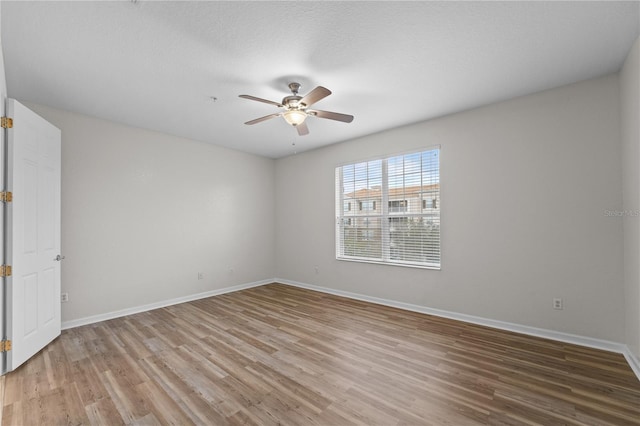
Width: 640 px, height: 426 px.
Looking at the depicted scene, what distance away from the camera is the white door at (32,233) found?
2486 mm

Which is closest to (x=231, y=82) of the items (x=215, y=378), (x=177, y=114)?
(x=177, y=114)

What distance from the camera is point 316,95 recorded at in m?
2.47

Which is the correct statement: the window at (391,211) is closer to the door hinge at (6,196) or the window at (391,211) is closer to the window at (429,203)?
the window at (429,203)

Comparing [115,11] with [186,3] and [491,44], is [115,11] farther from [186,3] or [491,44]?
[491,44]

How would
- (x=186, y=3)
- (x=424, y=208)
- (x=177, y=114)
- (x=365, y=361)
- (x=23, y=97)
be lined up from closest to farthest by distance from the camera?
(x=186, y=3), (x=365, y=361), (x=23, y=97), (x=177, y=114), (x=424, y=208)

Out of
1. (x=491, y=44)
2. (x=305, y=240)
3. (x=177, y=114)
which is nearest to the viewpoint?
(x=491, y=44)

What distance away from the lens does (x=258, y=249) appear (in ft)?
19.1

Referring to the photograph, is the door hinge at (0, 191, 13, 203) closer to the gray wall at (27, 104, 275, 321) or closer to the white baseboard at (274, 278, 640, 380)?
the gray wall at (27, 104, 275, 321)

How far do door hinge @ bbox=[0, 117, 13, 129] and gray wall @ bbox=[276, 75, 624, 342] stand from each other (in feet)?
14.4

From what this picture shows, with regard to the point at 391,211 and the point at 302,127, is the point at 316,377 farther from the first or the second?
the point at 391,211

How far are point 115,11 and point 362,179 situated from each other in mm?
3733

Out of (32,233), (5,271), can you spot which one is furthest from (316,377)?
(32,233)

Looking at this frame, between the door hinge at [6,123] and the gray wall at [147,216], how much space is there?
104 cm

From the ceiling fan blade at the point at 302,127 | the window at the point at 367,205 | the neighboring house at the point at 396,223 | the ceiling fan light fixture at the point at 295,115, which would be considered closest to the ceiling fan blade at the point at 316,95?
the ceiling fan light fixture at the point at 295,115
